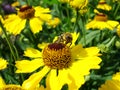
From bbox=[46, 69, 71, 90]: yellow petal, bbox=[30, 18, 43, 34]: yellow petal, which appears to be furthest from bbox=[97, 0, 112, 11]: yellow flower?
bbox=[46, 69, 71, 90]: yellow petal

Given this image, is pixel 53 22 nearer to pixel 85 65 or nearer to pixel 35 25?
pixel 35 25

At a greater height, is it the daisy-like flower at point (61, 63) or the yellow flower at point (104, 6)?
the daisy-like flower at point (61, 63)

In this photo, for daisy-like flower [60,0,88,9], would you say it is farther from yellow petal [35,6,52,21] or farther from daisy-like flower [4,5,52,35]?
yellow petal [35,6,52,21]

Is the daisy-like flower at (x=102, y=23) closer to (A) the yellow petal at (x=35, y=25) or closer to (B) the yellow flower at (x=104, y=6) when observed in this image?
(B) the yellow flower at (x=104, y=6)

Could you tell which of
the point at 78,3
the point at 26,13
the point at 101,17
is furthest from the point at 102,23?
the point at 78,3

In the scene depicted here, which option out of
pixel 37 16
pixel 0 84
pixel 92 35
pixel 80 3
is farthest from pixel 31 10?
pixel 0 84

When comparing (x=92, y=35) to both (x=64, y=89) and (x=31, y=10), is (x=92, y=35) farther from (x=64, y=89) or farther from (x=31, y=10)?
(x=64, y=89)

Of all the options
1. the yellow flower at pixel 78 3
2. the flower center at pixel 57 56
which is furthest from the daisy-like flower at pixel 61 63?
the yellow flower at pixel 78 3
